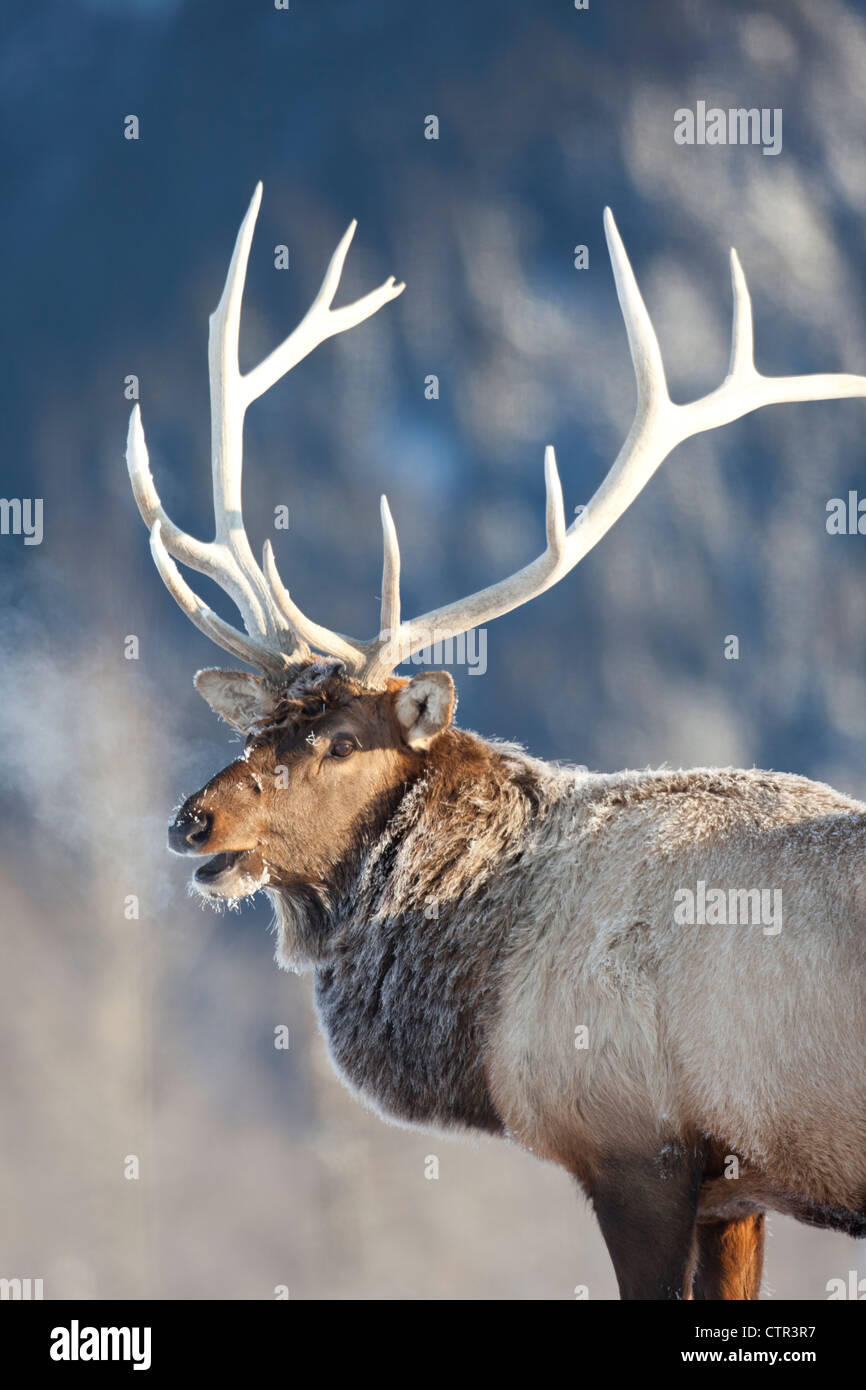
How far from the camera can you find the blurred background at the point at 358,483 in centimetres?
492

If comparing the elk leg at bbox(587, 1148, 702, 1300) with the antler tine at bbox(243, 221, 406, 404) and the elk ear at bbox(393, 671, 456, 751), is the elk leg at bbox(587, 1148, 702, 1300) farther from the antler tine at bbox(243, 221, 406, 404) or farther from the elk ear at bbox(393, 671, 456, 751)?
the antler tine at bbox(243, 221, 406, 404)

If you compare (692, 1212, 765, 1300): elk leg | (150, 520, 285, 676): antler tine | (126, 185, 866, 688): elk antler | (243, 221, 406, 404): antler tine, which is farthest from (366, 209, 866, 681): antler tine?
(692, 1212, 765, 1300): elk leg

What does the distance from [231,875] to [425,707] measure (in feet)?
1.77


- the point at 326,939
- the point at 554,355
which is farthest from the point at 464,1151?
the point at 554,355

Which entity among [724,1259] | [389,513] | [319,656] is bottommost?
[724,1259]

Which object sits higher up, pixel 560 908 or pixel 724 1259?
pixel 560 908

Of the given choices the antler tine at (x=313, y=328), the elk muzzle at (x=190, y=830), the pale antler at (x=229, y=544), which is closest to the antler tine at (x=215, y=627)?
the pale antler at (x=229, y=544)

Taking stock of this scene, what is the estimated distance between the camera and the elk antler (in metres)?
2.85

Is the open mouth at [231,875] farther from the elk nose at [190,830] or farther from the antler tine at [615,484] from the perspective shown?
the antler tine at [615,484]

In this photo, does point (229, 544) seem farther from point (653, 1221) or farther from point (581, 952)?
point (653, 1221)

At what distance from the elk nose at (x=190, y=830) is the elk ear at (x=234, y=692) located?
0.36m

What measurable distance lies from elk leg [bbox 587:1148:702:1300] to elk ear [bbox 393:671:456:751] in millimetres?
945

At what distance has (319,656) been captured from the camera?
2926 millimetres

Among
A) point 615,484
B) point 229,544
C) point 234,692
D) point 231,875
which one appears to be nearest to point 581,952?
point 231,875
